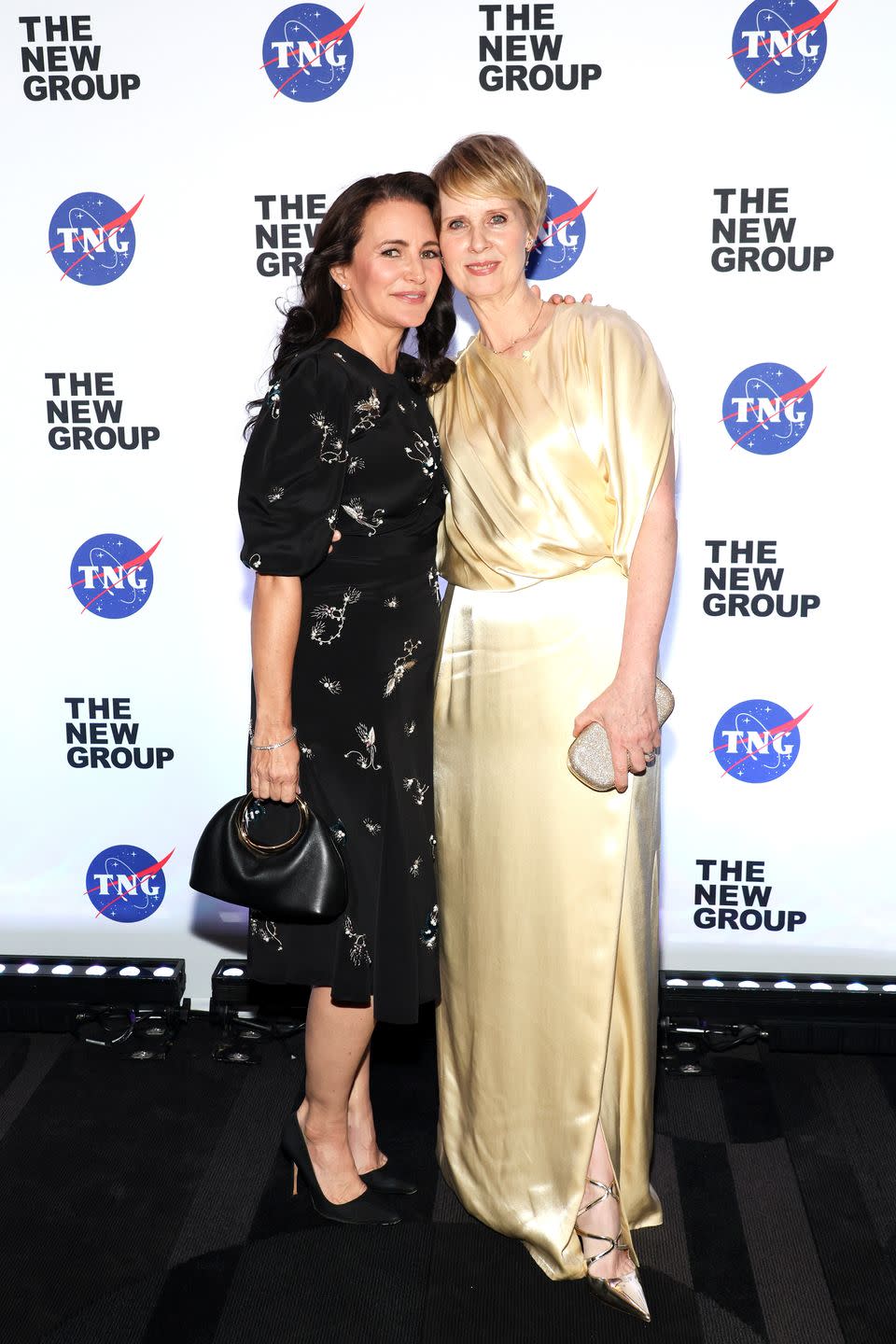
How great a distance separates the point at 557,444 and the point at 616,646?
39cm

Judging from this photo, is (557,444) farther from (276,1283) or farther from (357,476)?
(276,1283)

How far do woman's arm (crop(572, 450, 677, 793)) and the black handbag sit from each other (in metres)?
0.55

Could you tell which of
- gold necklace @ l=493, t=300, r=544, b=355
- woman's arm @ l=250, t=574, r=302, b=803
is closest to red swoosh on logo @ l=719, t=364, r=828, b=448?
gold necklace @ l=493, t=300, r=544, b=355

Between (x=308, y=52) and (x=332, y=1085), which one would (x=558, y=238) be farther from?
(x=332, y=1085)

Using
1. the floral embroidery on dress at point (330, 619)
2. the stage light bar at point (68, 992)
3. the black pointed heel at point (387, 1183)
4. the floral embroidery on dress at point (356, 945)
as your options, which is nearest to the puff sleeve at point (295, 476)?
the floral embroidery on dress at point (330, 619)

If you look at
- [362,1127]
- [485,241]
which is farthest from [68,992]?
[485,241]

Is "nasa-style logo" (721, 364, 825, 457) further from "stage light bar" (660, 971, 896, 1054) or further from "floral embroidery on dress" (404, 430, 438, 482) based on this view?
"stage light bar" (660, 971, 896, 1054)

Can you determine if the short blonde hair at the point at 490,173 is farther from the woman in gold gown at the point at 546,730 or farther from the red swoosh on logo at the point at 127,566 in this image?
Result: the red swoosh on logo at the point at 127,566

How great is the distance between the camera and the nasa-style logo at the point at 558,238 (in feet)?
9.88

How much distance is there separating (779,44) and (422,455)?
1480 millimetres

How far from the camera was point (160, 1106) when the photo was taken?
3064 mm

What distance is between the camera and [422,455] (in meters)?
2.31

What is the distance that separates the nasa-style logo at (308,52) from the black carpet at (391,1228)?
2447 millimetres

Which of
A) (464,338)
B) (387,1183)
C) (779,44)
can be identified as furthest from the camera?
(464,338)
